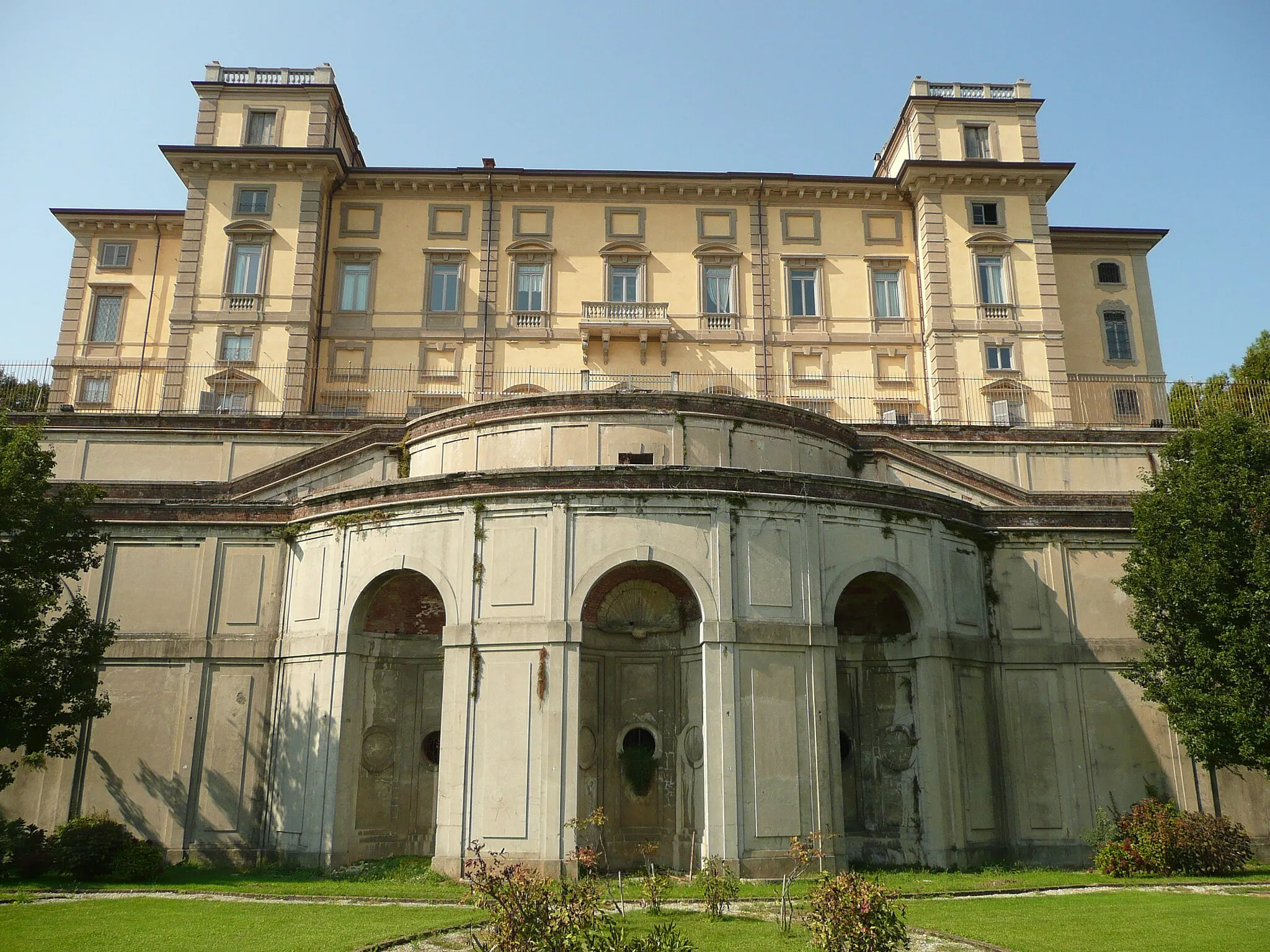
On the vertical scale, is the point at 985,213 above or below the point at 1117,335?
above

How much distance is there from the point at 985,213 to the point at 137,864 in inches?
1502

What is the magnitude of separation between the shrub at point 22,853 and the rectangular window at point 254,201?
1079 inches

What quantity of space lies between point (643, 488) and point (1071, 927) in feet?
36.5

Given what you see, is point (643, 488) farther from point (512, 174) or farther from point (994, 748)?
point (512, 174)

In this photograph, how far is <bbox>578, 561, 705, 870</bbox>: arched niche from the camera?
2252 centimetres

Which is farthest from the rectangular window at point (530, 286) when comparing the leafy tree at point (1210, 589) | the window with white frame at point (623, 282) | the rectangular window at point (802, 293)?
the leafy tree at point (1210, 589)

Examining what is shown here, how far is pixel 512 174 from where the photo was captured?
42.2 meters

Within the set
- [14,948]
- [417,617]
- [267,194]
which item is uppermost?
[267,194]

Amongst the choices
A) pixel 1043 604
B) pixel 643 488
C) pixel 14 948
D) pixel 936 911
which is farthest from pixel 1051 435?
pixel 14 948

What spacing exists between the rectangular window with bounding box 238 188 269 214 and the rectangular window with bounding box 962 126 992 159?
29.4 metres

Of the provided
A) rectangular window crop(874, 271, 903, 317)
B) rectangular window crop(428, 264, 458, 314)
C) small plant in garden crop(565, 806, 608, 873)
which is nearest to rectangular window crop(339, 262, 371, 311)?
rectangular window crop(428, 264, 458, 314)

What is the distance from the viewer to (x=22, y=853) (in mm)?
19906

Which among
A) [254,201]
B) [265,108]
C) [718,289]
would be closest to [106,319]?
[254,201]

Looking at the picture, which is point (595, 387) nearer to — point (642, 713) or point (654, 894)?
point (642, 713)
